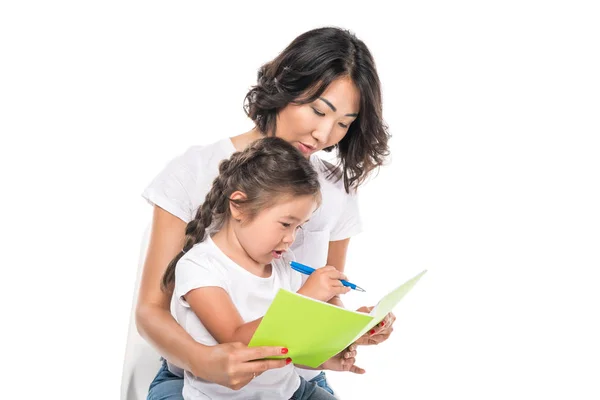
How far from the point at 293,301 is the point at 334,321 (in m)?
0.13

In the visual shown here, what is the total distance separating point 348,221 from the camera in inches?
105

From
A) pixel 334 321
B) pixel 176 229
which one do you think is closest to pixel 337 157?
pixel 176 229

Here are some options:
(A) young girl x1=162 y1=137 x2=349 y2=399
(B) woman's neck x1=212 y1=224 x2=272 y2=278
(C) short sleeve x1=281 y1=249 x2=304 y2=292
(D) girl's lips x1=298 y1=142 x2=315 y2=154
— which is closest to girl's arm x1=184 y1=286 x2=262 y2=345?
(A) young girl x1=162 y1=137 x2=349 y2=399

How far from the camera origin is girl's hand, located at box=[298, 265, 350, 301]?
1970mm

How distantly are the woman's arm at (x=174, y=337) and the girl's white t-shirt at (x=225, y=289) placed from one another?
0.17ft

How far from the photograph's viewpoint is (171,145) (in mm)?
3637

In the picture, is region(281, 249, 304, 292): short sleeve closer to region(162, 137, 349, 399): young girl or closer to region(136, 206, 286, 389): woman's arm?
region(162, 137, 349, 399): young girl

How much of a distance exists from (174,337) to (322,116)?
679mm

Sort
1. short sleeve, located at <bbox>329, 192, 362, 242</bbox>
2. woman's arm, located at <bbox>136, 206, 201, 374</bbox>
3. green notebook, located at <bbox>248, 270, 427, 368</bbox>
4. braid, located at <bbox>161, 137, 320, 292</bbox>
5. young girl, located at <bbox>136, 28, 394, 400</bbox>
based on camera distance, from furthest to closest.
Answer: short sleeve, located at <bbox>329, 192, 362, 242</bbox> → young girl, located at <bbox>136, 28, 394, 400</bbox> → woman's arm, located at <bbox>136, 206, 201, 374</bbox> → braid, located at <bbox>161, 137, 320, 292</bbox> → green notebook, located at <bbox>248, 270, 427, 368</bbox>

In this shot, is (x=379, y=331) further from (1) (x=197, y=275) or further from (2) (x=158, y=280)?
(2) (x=158, y=280)

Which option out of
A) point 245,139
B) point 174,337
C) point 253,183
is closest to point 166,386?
point 174,337

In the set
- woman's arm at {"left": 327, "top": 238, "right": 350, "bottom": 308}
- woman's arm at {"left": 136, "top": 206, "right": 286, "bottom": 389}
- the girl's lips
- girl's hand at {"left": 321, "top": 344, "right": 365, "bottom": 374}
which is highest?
the girl's lips

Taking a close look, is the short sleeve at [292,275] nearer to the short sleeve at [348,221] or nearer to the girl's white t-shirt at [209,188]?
the girl's white t-shirt at [209,188]

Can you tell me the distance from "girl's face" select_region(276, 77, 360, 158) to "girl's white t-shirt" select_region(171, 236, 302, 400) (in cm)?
38
